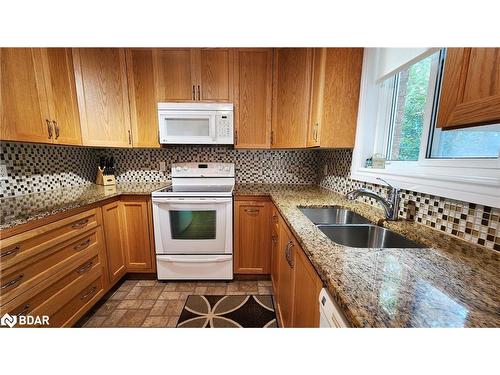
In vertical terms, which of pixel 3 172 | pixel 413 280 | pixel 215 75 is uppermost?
pixel 215 75

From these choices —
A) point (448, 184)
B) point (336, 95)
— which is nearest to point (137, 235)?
point (336, 95)

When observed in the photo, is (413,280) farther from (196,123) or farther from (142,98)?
(142,98)

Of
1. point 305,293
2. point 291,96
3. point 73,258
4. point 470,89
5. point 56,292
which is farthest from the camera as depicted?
point 291,96

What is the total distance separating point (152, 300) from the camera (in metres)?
1.65

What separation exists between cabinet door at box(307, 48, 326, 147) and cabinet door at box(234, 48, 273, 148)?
450 mm

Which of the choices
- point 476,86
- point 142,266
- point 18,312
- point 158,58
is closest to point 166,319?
point 142,266

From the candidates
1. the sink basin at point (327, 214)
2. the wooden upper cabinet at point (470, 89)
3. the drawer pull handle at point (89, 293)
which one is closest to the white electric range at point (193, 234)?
the drawer pull handle at point (89, 293)

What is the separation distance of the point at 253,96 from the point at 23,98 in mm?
1663

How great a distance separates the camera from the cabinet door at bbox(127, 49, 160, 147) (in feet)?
5.94

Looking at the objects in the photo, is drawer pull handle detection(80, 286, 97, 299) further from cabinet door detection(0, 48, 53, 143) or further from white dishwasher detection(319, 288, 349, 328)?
white dishwasher detection(319, 288, 349, 328)
